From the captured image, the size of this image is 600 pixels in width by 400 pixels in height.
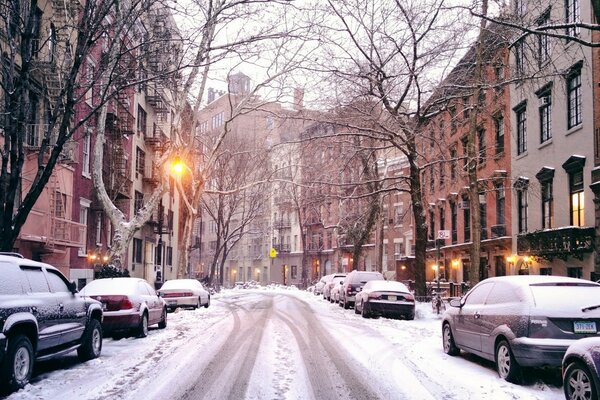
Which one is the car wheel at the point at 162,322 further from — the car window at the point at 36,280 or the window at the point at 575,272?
the window at the point at 575,272

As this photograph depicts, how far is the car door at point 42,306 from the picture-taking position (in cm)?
916

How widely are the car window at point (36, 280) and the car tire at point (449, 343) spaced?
7353 millimetres

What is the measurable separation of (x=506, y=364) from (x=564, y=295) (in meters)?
1.33

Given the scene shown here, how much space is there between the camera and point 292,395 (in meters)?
8.05

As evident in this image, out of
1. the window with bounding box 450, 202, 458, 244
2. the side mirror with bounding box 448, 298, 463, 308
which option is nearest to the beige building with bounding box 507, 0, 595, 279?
the side mirror with bounding box 448, 298, 463, 308

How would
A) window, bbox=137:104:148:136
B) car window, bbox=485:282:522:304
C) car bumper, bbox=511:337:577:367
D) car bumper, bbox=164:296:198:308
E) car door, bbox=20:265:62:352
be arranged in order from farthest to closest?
window, bbox=137:104:148:136
car bumper, bbox=164:296:198:308
car window, bbox=485:282:522:304
car door, bbox=20:265:62:352
car bumper, bbox=511:337:577:367

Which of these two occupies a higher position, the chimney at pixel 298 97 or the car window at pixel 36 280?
the chimney at pixel 298 97

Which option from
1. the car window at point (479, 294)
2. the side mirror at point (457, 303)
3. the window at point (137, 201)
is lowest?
the side mirror at point (457, 303)

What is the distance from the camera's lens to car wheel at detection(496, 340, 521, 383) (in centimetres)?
899

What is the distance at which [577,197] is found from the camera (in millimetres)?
22312

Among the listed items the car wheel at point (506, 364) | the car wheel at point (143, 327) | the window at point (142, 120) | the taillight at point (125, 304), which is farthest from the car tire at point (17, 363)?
the window at point (142, 120)

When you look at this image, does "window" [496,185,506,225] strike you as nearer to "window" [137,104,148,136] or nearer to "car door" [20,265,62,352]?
"window" [137,104,148,136]

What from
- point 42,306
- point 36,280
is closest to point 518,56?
point 36,280

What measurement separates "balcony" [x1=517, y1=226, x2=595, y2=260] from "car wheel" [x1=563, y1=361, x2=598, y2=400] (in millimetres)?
14415
